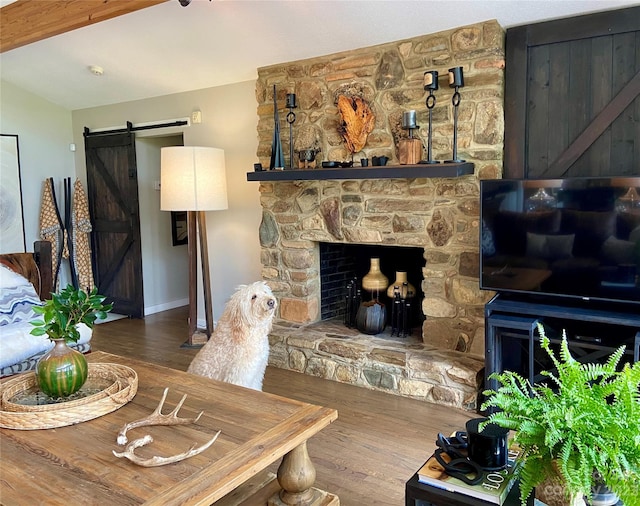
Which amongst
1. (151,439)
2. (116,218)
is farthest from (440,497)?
(116,218)

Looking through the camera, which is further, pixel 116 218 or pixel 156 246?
pixel 156 246

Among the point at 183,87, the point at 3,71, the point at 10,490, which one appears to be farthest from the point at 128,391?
the point at 3,71

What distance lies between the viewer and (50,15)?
368 cm

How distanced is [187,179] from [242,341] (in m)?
1.96

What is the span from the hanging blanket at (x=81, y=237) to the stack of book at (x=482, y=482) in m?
5.23

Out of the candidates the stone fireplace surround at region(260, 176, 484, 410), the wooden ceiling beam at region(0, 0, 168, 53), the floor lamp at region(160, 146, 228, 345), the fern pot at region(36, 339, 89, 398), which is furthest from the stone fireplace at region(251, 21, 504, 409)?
the fern pot at region(36, 339, 89, 398)

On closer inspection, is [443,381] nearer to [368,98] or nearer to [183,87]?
[368,98]

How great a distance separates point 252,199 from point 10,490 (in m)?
3.40

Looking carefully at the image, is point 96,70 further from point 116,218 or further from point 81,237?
point 81,237

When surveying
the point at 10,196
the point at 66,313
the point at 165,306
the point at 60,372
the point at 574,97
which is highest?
the point at 574,97

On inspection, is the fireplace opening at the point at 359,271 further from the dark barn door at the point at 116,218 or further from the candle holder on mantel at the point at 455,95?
the dark barn door at the point at 116,218

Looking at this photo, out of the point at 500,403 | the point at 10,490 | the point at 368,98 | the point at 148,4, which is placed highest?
the point at 148,4

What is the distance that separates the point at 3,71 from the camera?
208 inches

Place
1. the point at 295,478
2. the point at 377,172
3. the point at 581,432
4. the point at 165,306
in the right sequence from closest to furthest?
the point at 581,432, the point at 295,478, the point at 377,172, the point at 165,306
